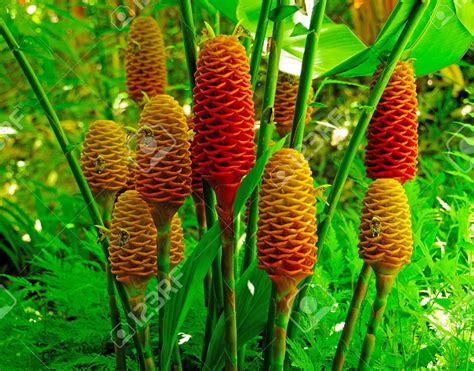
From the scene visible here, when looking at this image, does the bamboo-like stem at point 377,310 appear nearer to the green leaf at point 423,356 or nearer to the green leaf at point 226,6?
the green leaf at point 423,356

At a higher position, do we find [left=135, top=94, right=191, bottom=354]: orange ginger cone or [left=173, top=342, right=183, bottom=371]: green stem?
[left=135, top=94, right=191, bottom=354]: orange ginger cone

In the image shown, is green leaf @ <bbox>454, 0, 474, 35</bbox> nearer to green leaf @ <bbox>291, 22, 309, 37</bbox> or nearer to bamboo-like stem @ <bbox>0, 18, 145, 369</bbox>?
green leaf @ <bbox>291, 22, 309, 37</bbox>

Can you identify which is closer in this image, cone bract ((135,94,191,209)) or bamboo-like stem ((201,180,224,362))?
cone bract ((135,94,191,209))

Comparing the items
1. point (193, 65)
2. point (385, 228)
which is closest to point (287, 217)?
point (385, 228)

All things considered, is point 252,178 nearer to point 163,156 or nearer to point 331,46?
point 163,156

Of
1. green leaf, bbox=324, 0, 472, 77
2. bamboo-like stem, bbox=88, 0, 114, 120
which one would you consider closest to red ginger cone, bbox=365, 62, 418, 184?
green leaf, bbox=324, 0, 472, 77

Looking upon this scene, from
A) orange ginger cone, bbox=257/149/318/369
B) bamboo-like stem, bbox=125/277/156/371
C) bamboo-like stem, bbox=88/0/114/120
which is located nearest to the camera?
orange ginger cone, bbox=257/149/318/369
